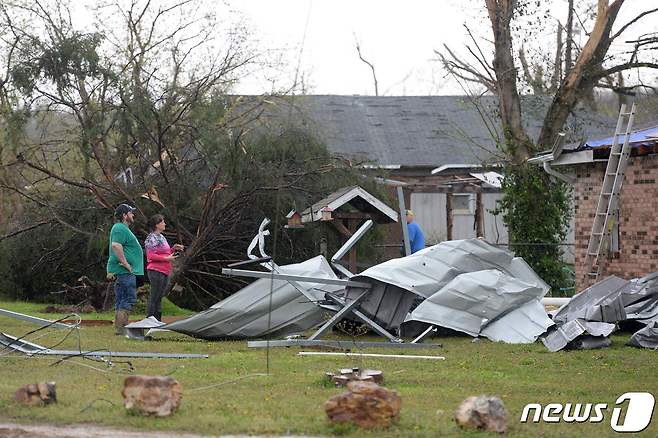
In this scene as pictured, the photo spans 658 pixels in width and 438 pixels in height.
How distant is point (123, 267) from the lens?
15180 millimetres

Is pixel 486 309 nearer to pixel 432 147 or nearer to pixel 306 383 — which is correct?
pixel 306 383

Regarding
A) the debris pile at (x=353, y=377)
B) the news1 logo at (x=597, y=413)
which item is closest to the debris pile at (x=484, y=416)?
the news1 logo at (x=597, y=413)

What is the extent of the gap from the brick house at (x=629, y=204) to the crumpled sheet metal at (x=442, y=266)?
251 cm

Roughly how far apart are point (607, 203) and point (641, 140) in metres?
1.22

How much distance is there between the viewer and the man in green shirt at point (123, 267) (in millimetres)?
15164

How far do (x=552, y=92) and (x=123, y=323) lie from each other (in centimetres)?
1655

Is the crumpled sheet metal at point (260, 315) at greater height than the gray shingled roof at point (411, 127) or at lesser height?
lesser

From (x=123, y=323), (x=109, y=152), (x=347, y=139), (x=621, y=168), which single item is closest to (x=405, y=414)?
(x=123, y=323)

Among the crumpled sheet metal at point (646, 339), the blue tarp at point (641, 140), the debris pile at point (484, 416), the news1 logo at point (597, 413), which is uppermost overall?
the blue tarp at point (641, 140)

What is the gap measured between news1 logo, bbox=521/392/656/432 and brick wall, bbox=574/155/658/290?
1052 cm

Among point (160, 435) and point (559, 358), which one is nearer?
point (160, 435)

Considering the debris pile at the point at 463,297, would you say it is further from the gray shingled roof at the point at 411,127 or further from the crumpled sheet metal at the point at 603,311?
the gray shingled roof at the point at 411,127

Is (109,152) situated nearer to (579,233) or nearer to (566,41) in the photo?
(579,233)

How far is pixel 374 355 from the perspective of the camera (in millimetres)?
12266
